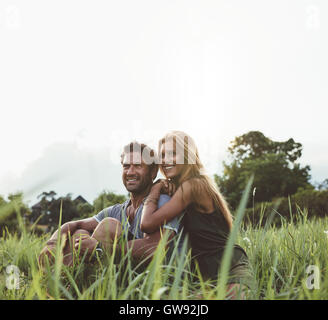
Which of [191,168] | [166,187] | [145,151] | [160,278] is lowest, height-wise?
[160,278]

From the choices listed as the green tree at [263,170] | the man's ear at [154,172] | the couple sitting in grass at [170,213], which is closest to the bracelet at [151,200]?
the couple sitting in grass at [170,213]

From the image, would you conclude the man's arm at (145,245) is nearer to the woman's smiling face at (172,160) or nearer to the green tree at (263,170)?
the woman's smiling face at (172,160)

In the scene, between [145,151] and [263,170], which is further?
[263,170]

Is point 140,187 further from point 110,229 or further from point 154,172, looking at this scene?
point 110,229

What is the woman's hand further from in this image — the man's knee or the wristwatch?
the wristwatch

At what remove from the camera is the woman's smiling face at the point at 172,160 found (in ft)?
9.00

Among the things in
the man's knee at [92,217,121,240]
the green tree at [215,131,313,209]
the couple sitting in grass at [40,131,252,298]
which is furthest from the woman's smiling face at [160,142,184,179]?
the green tree at [215,131,313,209]

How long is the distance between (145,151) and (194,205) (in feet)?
2.17

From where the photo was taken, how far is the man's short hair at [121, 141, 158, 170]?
9.82 ft

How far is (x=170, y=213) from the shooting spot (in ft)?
7.91

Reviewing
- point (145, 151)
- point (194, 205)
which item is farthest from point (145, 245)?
point (145, 151)

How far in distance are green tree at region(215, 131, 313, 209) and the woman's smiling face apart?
12501mm
